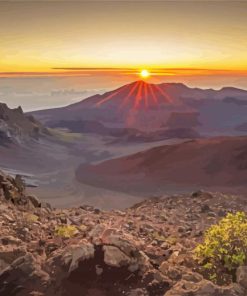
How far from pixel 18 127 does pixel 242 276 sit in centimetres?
701

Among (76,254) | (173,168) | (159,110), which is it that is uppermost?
(159,110)

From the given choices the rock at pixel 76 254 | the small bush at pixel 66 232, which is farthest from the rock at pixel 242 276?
the small bush at pixel 66 232

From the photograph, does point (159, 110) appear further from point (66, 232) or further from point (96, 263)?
point (96, 263)

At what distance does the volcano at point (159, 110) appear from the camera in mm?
7613

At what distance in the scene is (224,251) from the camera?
11.6 feet

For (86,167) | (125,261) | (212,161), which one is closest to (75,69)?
(86,167)

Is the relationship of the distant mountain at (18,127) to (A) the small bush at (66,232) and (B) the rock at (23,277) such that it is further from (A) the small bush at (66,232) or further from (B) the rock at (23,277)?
(B) the rock at (23,277)

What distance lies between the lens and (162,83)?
298 inches

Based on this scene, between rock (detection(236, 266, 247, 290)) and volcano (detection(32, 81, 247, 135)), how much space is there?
4493 mm

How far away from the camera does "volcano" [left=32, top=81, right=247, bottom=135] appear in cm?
761

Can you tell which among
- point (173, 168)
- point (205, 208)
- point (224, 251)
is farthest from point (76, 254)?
point (173, 168)

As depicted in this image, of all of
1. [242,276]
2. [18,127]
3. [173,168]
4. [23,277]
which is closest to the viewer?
[242,276]

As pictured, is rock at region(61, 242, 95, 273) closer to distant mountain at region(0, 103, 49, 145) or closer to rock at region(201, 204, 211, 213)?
rock at region(201, 204, 211, 213)

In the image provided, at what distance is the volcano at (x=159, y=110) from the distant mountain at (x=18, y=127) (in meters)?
0.30
